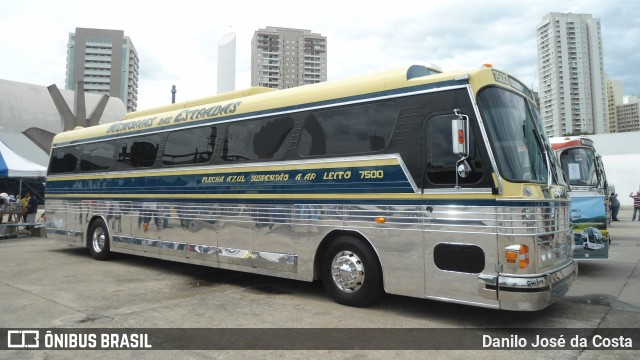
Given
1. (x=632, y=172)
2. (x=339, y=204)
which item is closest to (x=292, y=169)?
(x=339, y=204)

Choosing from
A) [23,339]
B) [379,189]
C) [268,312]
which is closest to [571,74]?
[379,189]

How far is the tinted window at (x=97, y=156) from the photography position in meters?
10.4

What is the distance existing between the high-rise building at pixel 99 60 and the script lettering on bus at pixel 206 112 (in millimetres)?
163768

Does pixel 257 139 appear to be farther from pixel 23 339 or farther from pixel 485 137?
pixel 23 339

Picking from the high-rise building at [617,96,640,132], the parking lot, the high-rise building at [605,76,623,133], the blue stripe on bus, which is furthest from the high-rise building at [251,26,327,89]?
the parking lot

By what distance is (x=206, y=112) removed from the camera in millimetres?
8289

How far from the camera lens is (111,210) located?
1026cm

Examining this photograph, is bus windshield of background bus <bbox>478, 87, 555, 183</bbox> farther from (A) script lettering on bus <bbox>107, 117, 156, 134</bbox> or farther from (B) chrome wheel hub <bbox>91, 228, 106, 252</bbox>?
(B) chrome wheel hub <bbox>91, 228, 106, 252</bbox>

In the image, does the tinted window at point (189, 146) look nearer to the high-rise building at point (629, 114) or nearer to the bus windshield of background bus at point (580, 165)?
the bus windshield of background bus at point (580, 165)

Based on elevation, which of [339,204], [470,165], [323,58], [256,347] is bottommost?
[256,347]

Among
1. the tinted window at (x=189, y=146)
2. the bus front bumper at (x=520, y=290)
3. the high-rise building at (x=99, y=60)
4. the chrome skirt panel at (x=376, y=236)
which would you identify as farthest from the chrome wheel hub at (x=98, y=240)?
the high-rise building at (x=99, y=60)

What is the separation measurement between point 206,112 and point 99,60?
174 meters

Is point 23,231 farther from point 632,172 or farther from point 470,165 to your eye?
point 632,172

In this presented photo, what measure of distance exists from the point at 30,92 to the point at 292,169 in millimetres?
86882
